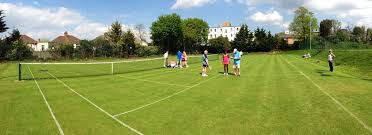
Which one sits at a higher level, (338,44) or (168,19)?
(168,19)

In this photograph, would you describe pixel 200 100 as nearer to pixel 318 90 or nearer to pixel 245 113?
pixel 245 113

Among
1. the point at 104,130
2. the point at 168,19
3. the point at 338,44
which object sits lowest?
the point at 104,130

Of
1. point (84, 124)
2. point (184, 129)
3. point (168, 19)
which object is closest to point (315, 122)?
point (184, 129)

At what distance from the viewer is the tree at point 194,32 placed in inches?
4481

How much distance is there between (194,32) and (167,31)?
24695 millimetres

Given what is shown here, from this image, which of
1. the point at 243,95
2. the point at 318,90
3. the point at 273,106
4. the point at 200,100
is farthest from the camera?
the point at 318,90

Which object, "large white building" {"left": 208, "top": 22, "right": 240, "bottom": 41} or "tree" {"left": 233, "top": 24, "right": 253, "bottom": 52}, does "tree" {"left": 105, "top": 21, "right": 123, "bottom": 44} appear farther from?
"large white building" {"left": 208, "top": 22, "right": 240, "bottom": 41}

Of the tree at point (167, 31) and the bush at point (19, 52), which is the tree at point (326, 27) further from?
the bush at point (19, 52)

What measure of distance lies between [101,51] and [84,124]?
55786 mm

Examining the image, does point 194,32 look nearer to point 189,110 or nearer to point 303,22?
point 303,22

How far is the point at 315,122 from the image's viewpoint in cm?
906

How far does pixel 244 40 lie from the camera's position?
104562mm

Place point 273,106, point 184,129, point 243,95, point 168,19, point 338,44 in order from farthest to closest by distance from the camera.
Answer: point 168,19
point 338,44
point 243,95
point 273,106
point 184,129

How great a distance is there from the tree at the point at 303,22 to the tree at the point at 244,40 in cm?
2046
